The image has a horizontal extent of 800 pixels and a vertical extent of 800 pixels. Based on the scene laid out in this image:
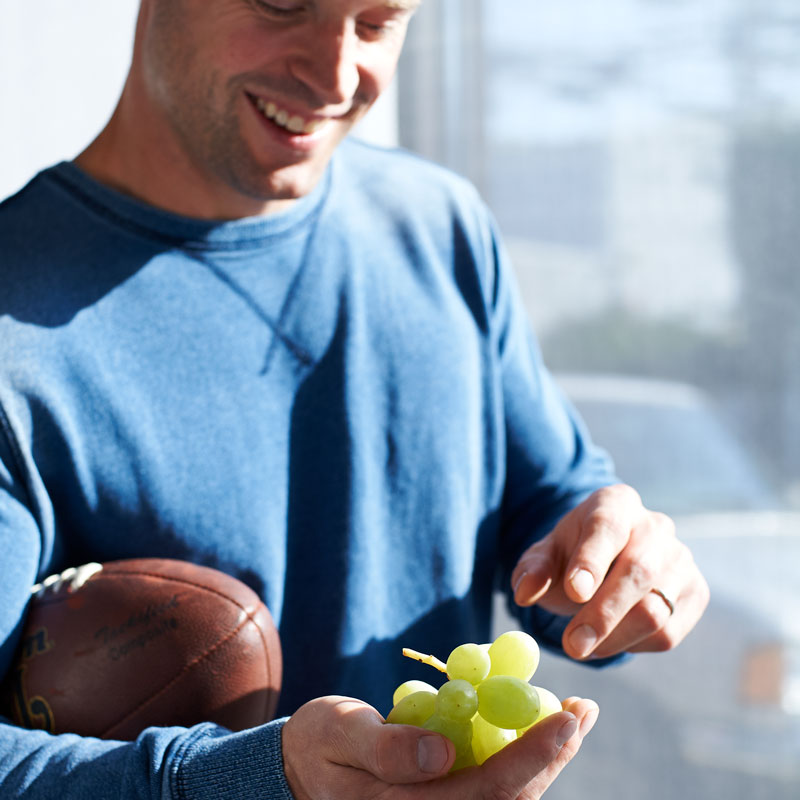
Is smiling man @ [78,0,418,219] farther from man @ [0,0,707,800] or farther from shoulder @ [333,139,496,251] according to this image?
shoulder @ [333,139,496,251]

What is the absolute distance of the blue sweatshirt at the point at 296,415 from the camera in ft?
3.05

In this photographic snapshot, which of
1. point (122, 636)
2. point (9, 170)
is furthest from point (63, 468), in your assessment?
point (9, 170)

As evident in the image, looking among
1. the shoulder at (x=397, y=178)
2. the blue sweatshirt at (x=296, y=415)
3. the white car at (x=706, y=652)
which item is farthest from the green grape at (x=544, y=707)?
the white car at (x=706, y=652)

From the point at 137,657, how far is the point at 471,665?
33 cm

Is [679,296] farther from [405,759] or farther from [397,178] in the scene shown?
[405,759]

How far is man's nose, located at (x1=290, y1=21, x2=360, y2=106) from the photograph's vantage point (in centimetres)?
93

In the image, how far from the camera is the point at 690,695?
1780mm

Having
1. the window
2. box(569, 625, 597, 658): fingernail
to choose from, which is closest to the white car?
the window

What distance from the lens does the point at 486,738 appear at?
68 centimetres

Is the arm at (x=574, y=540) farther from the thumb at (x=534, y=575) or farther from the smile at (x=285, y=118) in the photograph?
the smile at (x=285, y=118)

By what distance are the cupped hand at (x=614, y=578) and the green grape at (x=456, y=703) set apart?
16 cm

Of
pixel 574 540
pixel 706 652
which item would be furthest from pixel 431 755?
pixel 706 652

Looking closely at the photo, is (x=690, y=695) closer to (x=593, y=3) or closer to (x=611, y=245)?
(x=611, y=245)

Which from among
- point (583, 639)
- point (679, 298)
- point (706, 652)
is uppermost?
point (583, 639)
